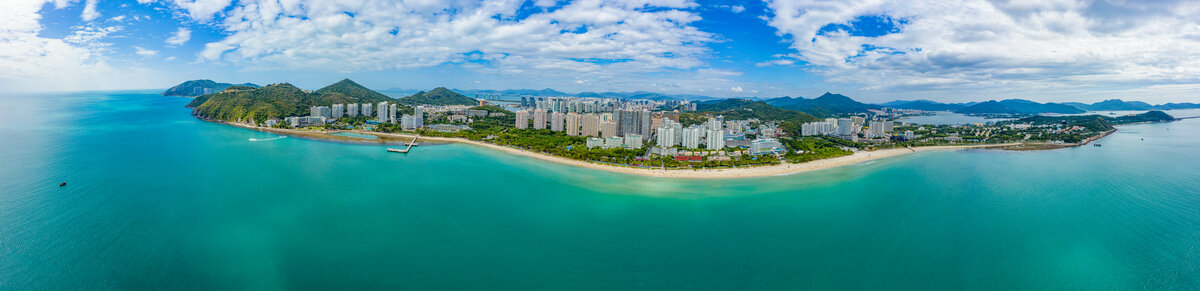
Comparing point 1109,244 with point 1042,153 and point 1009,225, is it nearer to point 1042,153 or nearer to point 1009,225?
point 1009,225

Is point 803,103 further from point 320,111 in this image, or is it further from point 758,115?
point 320,111

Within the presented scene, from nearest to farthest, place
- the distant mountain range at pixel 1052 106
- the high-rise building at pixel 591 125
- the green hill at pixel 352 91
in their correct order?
the high-rise building at pixel 591 125
the green hill at pixel 352 91
the distant mountain range at pixel 1052 106

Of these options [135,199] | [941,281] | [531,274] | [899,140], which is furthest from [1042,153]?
[135,199]

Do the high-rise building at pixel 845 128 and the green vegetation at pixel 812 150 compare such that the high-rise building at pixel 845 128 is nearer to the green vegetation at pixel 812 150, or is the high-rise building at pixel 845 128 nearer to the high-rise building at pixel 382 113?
the green vegetation at pixel 812 150

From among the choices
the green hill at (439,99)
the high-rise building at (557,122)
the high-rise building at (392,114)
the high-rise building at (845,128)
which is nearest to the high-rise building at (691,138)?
the high-rise building at (557,122)

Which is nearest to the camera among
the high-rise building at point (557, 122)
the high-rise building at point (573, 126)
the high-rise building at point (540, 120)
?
A: the high-rise building at point (573, 126)
